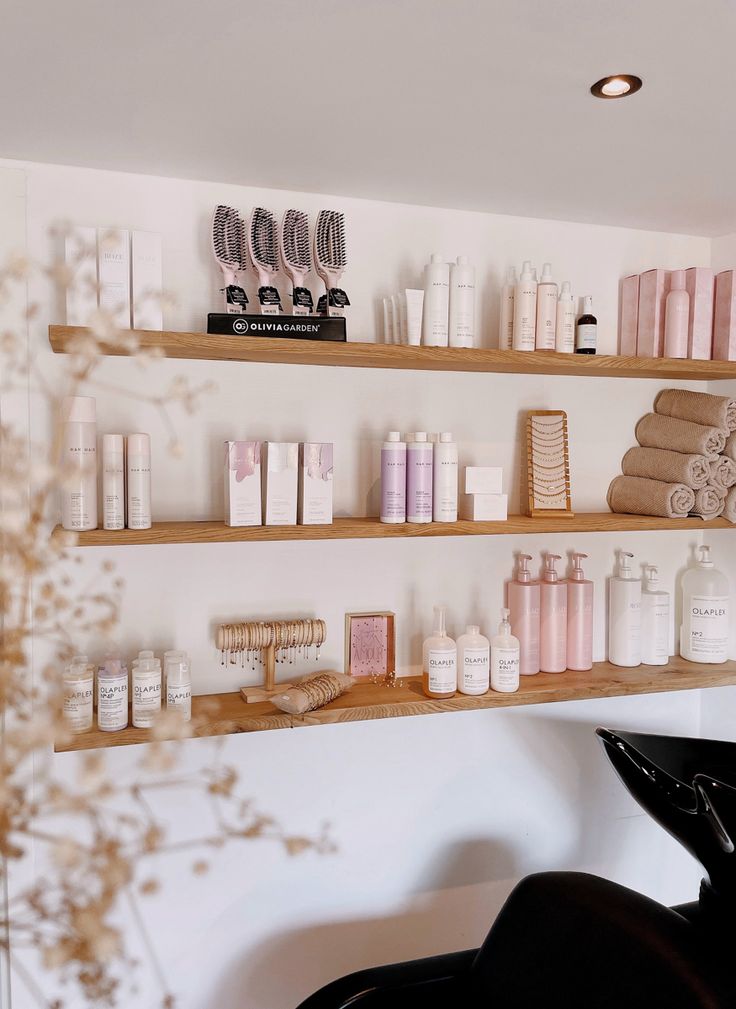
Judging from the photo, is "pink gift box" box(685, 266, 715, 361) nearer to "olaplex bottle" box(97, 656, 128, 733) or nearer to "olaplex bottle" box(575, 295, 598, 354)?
"olaplex bottle" box(575, 295, 598, 354)

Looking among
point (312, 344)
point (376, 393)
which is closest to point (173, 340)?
point (312, 344)

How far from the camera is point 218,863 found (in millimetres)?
1773

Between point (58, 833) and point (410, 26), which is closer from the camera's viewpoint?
point (410, 26)

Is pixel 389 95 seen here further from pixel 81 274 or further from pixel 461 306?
A: pixel 81 274

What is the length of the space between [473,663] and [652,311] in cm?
91

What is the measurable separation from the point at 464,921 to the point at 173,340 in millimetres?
1483

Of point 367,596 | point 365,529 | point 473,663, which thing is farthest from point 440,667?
point 365,529

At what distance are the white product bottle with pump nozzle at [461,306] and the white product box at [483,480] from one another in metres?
0.26

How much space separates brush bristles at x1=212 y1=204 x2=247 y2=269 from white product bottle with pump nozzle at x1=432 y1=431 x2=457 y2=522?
538 millimetres

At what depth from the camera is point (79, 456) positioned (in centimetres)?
149

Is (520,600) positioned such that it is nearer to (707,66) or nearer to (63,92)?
(707,66)

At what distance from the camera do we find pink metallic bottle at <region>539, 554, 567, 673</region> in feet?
6.27

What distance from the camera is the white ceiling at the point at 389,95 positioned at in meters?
1.07

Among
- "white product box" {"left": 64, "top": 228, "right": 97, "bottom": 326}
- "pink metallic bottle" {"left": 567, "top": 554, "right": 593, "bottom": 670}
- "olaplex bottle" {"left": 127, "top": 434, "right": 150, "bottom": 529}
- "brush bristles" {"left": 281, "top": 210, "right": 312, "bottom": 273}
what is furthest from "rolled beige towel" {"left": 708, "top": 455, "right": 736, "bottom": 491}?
"white product box" {"left": 64, "top": 228, "right": 97, "bottom": 326}
